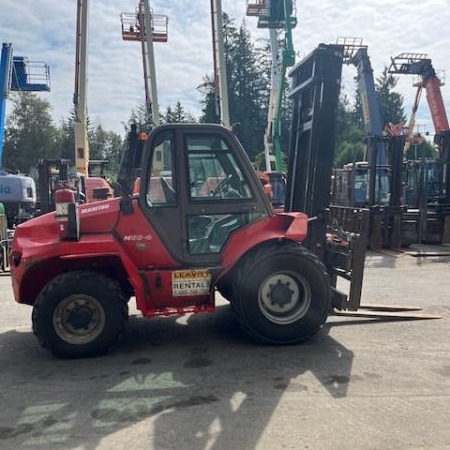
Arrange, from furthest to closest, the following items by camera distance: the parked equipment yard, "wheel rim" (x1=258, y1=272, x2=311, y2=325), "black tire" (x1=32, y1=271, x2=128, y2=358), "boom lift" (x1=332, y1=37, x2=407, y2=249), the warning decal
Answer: "boom lift" (x1=332, y1=37, x2=407, y2=249)
"wheel rim" (x1=258, y1=272, x2=311, y2=325)
the warning decal
"black tire" (x1=32, y1=271, x2=128, y2=358)
the parked equipment yard

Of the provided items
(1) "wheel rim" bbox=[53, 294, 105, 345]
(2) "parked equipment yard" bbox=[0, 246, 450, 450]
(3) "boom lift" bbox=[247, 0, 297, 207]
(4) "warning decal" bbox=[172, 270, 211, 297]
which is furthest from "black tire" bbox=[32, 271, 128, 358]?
(3) "boom lift" bbox=[247, 0, 297, 207]

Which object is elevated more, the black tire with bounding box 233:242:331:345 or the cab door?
the cab door

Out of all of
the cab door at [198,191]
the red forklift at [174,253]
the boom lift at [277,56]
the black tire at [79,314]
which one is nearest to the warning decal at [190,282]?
the red forklift at [174,253]

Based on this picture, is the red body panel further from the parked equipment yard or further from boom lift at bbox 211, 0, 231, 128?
boom lift at bbox 211, 0, 231, 128

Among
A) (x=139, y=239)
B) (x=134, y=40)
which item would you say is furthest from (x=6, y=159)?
(x=139, y=239)

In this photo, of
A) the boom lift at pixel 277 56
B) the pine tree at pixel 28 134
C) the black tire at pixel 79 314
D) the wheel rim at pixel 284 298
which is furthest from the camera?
the pine tree at pixel 28 134

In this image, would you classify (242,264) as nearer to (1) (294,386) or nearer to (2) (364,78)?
(1) (294,386)

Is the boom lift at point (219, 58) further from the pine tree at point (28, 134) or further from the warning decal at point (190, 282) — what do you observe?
the pine tree at point (28, 134)

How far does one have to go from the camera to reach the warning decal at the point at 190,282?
16.4ft

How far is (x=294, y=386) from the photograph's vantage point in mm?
4164

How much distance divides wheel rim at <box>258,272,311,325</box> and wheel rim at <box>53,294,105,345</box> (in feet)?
5.36

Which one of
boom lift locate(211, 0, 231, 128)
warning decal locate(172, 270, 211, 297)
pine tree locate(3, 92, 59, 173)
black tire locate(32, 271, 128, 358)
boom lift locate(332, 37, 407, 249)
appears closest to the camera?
black tire locate(32, 271, 128, 358)

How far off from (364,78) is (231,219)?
15588 mm

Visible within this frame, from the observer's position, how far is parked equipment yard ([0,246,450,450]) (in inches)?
134
